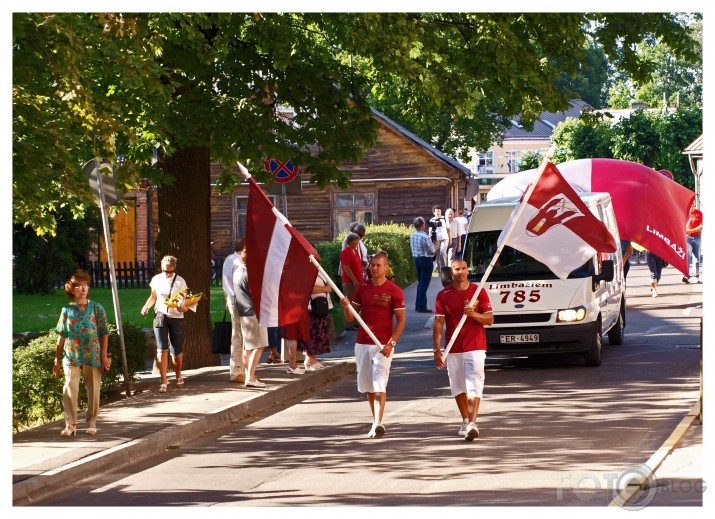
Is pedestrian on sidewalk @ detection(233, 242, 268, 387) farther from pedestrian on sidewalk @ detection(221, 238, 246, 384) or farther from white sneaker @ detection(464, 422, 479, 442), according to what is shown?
white sneaker @ detection(464, 422, 479, 442)

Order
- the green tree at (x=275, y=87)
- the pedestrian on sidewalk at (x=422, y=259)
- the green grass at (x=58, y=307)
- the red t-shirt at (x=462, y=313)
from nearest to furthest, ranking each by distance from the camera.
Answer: the red t-shirt at (x=462, y=313) → the green tree at (x=275, y=87) → the green grass at (x=58, y=307) → the pedestrian on sidewalk at (x=422, y=259)

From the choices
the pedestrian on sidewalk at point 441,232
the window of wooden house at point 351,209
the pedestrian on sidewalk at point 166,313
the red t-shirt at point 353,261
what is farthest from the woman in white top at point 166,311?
the window of wooden house at point 351,209

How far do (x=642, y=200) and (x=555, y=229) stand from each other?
9.99 m

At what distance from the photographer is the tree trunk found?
60.5 feet

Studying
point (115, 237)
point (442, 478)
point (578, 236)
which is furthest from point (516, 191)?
point (115, 237)

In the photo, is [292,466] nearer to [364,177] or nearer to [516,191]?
[516,191]

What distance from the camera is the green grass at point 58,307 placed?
24781 mm

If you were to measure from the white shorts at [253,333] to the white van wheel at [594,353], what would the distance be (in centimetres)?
473

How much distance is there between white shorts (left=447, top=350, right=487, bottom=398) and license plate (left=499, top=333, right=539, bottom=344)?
491cm

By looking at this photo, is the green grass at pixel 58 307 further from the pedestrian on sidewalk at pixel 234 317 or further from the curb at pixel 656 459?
the curb at pixel 656 459

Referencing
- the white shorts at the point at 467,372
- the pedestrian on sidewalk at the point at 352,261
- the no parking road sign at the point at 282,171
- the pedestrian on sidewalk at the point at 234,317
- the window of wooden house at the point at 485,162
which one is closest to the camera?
the white shorts at the point at 467,372

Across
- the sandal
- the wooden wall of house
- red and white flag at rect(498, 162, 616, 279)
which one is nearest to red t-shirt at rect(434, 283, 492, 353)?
red and white flag at rect(498, 162, 616, 279)

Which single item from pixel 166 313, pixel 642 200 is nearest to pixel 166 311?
pixel 166 313
